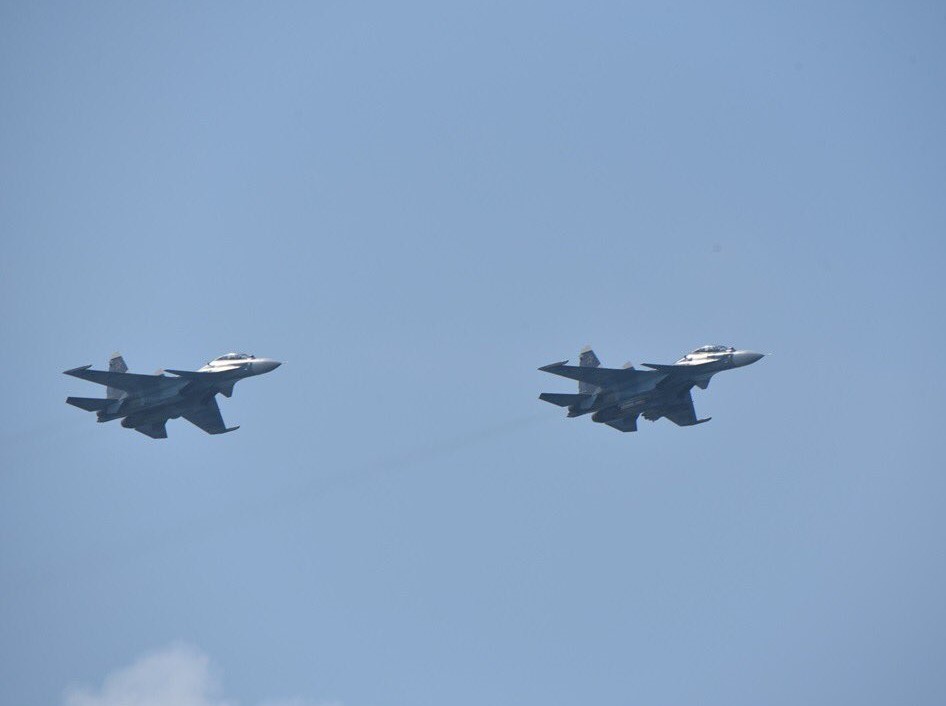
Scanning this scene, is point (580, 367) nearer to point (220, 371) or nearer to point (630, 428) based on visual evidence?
point (630, 428)

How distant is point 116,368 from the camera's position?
4001 inches

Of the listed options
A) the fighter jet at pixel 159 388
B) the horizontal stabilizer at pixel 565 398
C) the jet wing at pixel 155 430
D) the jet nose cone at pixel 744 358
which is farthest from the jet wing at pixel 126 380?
the jet nose cone at pixel 744 358

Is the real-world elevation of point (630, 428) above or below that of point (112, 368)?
Result: below

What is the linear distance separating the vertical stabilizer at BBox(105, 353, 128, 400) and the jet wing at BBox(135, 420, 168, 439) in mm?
2740

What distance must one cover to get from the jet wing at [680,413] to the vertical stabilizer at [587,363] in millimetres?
4099

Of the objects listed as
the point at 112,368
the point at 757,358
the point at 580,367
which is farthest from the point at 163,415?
the point at 757,358

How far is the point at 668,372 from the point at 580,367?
482 cm

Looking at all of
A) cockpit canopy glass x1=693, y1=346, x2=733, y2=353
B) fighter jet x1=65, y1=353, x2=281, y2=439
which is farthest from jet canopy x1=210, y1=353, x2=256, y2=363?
cockpit canopy glass x1=693, y1=346, x2=733, y2=353

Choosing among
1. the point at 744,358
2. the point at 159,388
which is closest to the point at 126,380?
the point at 159,388

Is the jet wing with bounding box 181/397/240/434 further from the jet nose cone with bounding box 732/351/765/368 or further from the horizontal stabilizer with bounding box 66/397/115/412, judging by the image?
the jet nose cone with bounding box 732/351/765/368

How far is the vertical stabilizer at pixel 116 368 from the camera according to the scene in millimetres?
101312

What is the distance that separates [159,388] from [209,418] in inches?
194

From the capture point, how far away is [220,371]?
100 metres

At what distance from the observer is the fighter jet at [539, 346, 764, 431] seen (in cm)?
9975
